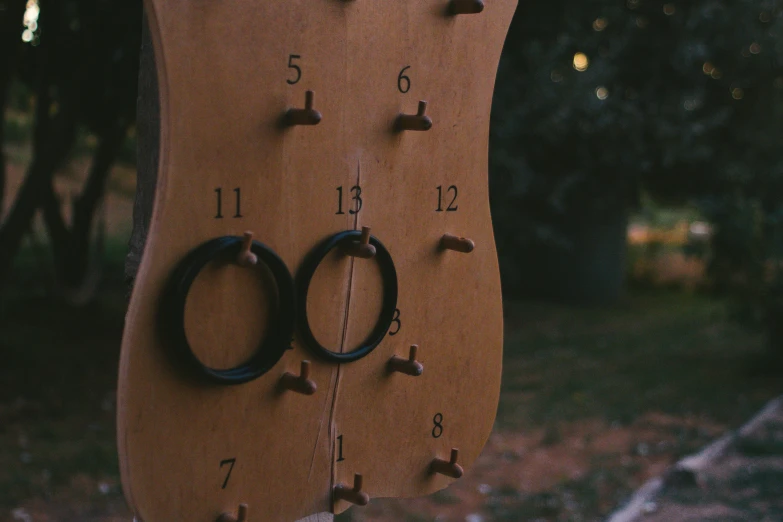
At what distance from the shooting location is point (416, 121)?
1.92 metres

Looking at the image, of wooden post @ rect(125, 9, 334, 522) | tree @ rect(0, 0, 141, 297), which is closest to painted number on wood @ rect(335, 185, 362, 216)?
wooden post @ rect(125, 9, 334, 522)

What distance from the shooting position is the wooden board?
1575mm

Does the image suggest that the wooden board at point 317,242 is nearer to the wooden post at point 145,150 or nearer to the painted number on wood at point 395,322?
the painted number on wood at point 395,322

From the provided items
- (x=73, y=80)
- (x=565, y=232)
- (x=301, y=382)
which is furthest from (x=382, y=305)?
(x=565, y=232)

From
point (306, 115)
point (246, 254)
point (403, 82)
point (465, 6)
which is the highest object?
point (465, 6)

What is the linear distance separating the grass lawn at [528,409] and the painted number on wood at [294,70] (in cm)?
178

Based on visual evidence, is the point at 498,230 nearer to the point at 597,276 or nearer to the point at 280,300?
the point at 597,276

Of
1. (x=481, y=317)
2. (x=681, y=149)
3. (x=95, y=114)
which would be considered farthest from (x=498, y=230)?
(x=481, y=317)

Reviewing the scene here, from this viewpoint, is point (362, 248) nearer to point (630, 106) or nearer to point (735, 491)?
point (735, 491)

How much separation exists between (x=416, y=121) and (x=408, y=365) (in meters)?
0.55

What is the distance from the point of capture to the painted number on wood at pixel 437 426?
2.14 meters

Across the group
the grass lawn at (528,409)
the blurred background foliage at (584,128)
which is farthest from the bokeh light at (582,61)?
the grass lawn at (528,409)

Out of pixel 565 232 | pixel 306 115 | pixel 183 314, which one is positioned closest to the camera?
pixel 183 314

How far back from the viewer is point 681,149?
35.0ft
